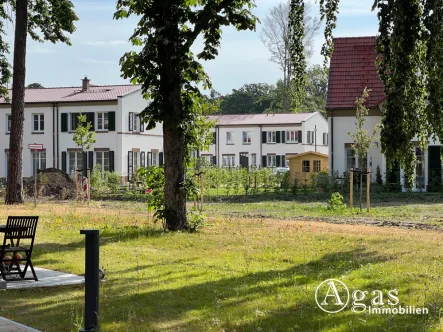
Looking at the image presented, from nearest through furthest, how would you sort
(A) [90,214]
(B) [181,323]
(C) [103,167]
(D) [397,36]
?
(B) [181,323]
(D) [397,36]
(A) [90,214]
(C) [103,167]

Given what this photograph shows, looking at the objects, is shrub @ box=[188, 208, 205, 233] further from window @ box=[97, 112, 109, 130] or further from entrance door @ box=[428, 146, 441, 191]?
window @ box=[97, 112, 109, 130]

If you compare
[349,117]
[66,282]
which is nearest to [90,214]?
[66,282]

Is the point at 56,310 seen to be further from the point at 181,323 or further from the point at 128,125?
the point at 128,125

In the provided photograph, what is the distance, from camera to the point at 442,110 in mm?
12117

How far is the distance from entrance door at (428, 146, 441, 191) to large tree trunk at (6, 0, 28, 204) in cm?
1978

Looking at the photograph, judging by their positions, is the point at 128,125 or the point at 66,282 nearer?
the point at 66,282

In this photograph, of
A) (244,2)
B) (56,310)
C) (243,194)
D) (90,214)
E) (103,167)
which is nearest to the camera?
(56,310)

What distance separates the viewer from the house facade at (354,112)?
129 ft

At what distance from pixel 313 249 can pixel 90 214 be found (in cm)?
1029

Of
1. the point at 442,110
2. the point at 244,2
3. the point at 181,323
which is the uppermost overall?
the point at 244,2

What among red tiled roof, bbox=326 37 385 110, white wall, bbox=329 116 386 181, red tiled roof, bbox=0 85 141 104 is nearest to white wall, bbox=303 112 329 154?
red tiled roof, bbox=0 85 141 104
